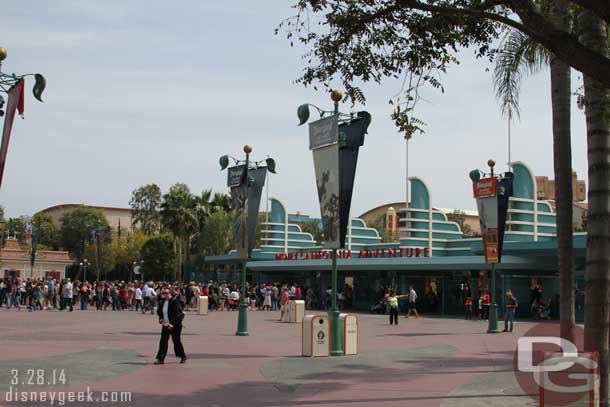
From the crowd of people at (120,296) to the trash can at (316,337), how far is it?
20.4m

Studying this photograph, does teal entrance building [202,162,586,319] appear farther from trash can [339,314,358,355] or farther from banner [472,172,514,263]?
trash can [339,314,358,355]

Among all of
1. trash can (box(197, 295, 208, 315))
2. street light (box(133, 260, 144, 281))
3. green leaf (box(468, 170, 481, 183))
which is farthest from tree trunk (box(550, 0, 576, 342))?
street light (box(133, 260, 144, 281))

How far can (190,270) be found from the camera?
229 ft

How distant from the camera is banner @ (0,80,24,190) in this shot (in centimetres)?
1159

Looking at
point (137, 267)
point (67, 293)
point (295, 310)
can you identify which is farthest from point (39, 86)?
point (137, 267)

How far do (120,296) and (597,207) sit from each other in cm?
3458

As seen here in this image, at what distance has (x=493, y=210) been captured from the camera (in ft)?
83.0

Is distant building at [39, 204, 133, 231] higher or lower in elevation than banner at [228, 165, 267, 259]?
higher

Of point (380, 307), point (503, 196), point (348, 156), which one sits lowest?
point (380, 307)

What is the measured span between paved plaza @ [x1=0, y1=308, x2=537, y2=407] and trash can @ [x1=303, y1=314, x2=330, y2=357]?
1.22 ft

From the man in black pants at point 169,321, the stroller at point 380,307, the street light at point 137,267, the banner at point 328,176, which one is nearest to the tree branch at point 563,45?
the banner at point 328,176

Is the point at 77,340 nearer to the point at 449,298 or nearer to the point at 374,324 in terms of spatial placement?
the point at 374,324

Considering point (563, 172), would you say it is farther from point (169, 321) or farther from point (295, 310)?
point (295, 310)

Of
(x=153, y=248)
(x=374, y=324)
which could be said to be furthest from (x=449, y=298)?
(x=153, y=248)
